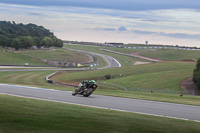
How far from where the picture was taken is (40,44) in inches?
5315

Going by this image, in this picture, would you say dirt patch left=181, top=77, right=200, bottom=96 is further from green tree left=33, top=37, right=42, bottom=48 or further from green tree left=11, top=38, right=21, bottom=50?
green tree left=33, top=37, right=42, bottom=48

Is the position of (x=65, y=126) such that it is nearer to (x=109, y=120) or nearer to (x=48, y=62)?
(x=109, y=120)

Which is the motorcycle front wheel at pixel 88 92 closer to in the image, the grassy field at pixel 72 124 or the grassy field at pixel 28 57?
the grassy field at pixel 72 124

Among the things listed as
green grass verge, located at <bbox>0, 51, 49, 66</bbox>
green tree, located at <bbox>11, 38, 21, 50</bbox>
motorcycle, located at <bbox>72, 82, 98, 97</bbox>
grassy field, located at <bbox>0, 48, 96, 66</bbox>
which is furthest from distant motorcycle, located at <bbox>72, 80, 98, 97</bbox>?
green tree, located at <bbox>11, 38, 21, 50</bbox>

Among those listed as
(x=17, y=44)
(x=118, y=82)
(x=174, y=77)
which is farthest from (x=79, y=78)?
(x=17, y=44)

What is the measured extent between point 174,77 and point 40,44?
9061 cm

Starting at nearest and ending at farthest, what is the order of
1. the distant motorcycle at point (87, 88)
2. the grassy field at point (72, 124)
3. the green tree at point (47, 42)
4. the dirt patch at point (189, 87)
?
the grassy field at point (72, 124) < the distant motorcycle at point (87, 88) < the dirt patch at point (189, 87) < the green tree at point (47, 42)

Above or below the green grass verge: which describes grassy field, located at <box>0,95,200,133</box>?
above

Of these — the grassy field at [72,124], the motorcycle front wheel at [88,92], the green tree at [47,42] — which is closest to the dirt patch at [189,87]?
the motorcycle front wheel at [88,92]

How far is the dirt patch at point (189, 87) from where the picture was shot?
42506 millimetres

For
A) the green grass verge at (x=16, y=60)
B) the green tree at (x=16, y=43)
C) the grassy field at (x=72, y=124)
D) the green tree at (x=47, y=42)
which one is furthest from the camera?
the green tree at (x=47, y=42)

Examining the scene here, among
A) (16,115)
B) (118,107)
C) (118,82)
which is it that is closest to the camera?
(16,115)

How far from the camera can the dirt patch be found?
42.5 m

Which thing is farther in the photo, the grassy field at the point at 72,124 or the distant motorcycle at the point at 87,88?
the distant motorcycle at the point at 87,88
